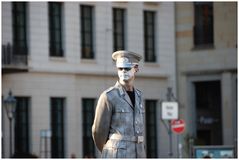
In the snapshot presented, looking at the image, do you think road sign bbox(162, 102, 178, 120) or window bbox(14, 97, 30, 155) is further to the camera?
window bbox(14, 97, 30, 155)

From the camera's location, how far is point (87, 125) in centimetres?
5284

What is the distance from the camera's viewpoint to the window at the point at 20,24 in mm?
50688

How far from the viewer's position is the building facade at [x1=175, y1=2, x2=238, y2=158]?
2127 inches

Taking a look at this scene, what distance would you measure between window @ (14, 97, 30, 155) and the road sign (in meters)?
12.6

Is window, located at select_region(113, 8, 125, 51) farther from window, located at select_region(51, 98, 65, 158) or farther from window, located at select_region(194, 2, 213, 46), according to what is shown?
window, located at select_region(51, 98, 65, 158)

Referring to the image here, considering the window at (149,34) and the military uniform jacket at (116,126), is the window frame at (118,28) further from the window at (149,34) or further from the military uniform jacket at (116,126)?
the military uniform jacket at (116,126)

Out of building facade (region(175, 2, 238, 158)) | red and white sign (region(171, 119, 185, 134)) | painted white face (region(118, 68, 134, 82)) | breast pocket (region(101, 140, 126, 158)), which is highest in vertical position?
building facade (region(175, 2, 238, 158))

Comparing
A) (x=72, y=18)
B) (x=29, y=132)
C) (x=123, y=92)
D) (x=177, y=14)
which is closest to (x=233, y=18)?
(x=177, y=14)

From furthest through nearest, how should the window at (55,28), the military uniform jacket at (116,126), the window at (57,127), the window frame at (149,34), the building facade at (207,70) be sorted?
the window frame at (149,34) < the building facade at (207,70) < the window at (55,28) < the window at (57,127) < the military uniform jacket at (116,126)

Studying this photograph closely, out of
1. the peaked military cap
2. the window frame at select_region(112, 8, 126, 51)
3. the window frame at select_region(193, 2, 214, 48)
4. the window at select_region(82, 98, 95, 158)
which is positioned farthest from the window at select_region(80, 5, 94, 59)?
the peaked military cap

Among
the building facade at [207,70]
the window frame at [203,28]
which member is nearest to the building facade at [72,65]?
the building facade at [207,70]

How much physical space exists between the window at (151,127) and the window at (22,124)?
6355mm

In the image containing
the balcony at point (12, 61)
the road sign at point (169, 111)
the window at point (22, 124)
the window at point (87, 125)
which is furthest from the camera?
the window at point (87, 125)

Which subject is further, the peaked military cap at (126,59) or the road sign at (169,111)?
the road sign at (169,111)
